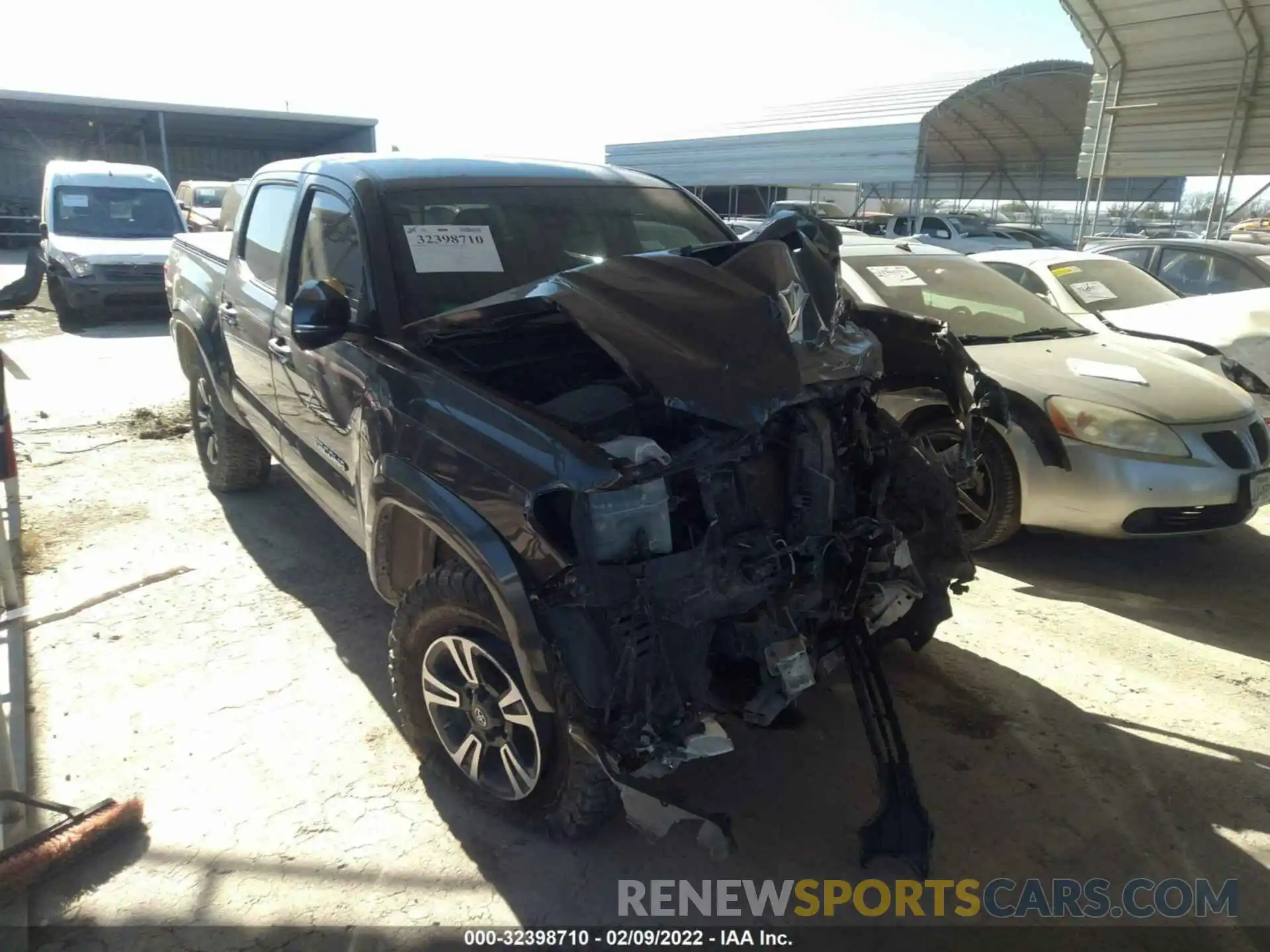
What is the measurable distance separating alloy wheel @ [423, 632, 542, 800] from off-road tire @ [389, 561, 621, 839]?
30 millimetres

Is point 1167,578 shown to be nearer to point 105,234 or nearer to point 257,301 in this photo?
point 257,301

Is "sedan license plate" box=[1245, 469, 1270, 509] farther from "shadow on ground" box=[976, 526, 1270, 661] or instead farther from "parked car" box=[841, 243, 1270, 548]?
"shadow on ground" box=[976, 526, 1270, 661]

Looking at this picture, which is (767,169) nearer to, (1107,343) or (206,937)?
(1107,343)

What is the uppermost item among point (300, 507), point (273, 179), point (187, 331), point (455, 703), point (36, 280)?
point (273, 179)

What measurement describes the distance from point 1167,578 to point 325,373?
4299 millimetres

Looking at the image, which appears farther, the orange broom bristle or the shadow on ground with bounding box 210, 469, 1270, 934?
the shadow on ground with bounding box 210, 469, 1270, 934

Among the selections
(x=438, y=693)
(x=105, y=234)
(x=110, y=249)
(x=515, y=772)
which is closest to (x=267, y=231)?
(x=438, y=693)

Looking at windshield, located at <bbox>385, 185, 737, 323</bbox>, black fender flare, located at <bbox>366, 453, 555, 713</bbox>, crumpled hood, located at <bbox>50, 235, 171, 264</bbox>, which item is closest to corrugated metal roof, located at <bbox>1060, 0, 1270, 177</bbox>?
windshield, located at <bbox>385, 185, 737, 323</bbox>

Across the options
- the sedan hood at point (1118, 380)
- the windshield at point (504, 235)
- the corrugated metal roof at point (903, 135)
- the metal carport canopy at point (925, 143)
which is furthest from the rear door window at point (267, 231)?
the corrugated metal roof at point (903, 135)

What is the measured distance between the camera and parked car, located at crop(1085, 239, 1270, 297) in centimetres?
851

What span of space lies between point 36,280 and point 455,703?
227 cm

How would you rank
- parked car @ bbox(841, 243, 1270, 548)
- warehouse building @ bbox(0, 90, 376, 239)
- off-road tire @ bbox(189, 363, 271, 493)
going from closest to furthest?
1. parked car @ bbox(841, 243, 1270, 548)
2. off-road tire @ bbox(189, 363, 271, 493)
3. warehouse building @ bbox(0, 90, 376, 239)

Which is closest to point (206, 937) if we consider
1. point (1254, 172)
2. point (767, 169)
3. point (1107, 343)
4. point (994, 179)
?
point (1107, 343)

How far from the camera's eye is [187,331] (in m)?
5.29
